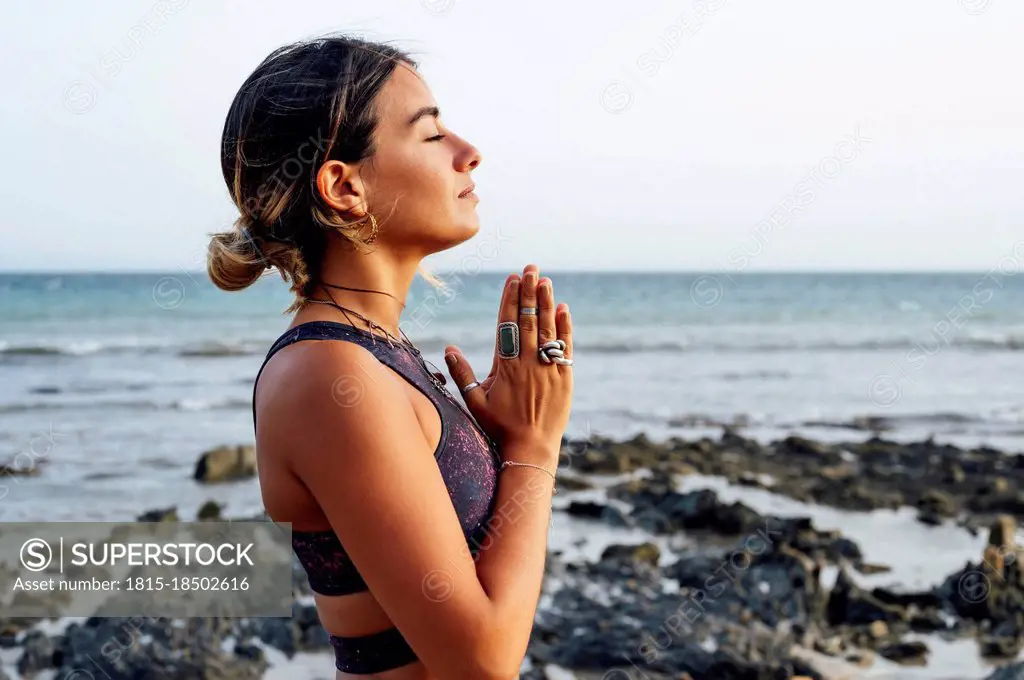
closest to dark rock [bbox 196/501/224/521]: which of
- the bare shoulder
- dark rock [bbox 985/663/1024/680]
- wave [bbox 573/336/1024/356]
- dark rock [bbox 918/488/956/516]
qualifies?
dark rock [bbox 985/663/1024/680]

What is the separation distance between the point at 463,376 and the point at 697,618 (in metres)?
4.31

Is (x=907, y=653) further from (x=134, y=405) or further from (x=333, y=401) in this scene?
(x=134, y=405)

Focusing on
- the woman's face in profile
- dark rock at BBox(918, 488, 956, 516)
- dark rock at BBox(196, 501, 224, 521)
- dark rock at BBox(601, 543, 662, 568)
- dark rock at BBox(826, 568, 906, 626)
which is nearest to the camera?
the woman's face in profile

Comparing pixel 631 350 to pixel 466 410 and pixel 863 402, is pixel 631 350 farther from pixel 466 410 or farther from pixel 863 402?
pixel 466 410

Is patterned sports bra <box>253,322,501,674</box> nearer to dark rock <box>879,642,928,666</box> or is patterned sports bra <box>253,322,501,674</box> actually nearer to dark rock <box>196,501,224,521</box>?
dark rock <box>879,642,928,666</box>

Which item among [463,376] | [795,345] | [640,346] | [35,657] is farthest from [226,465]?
[795,345]

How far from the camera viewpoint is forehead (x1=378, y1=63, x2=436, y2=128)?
6.35 ft

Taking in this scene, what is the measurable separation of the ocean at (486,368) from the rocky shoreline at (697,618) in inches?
83.4

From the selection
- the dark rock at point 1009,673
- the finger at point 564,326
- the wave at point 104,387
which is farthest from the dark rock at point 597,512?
the wave at point 104,387

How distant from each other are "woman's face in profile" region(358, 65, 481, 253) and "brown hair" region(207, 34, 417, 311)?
3cm

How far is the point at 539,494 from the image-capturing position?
1881 mm

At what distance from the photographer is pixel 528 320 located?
1990mm

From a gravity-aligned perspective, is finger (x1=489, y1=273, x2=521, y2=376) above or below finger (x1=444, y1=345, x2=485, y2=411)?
above

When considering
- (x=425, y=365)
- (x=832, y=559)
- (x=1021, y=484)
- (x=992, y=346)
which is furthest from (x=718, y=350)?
(x=425, y=365)
